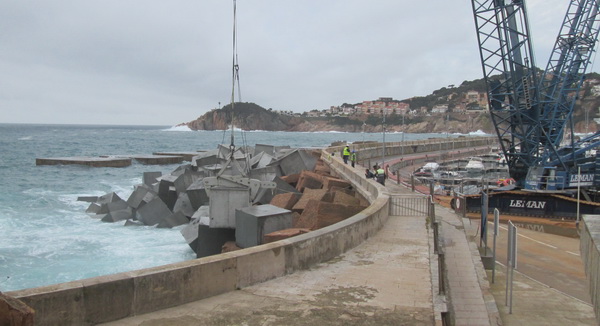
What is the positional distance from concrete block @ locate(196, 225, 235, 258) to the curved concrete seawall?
14.4 ft

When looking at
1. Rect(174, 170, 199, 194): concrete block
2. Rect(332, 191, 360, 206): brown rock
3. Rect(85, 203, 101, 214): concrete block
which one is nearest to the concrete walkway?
Rect(332, 191, 360, 206): brown rock

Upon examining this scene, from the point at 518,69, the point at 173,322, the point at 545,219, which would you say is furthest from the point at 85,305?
the point at 518,69

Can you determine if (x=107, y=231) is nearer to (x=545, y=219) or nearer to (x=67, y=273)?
(x=67, y=273)

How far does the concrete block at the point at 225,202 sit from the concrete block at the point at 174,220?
23.9 ft

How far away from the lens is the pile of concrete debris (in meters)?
10.4

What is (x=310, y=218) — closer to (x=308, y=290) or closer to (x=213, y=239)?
(x=213, y=239)

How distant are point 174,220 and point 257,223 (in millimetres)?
9974

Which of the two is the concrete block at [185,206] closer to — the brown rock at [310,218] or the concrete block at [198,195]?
the concrete block at [198,195]

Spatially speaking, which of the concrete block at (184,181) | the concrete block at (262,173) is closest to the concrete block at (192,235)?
the concrete block at (262,173)

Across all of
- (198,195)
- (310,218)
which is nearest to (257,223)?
(310,218)

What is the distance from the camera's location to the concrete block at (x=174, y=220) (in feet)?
61.8

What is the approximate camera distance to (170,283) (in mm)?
5859

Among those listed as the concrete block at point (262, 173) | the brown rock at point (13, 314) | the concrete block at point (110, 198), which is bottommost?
the concrete block at point (110, 198)

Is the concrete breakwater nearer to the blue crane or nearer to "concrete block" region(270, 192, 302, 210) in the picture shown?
"concrete block" region(270, 192, 302, 210)
